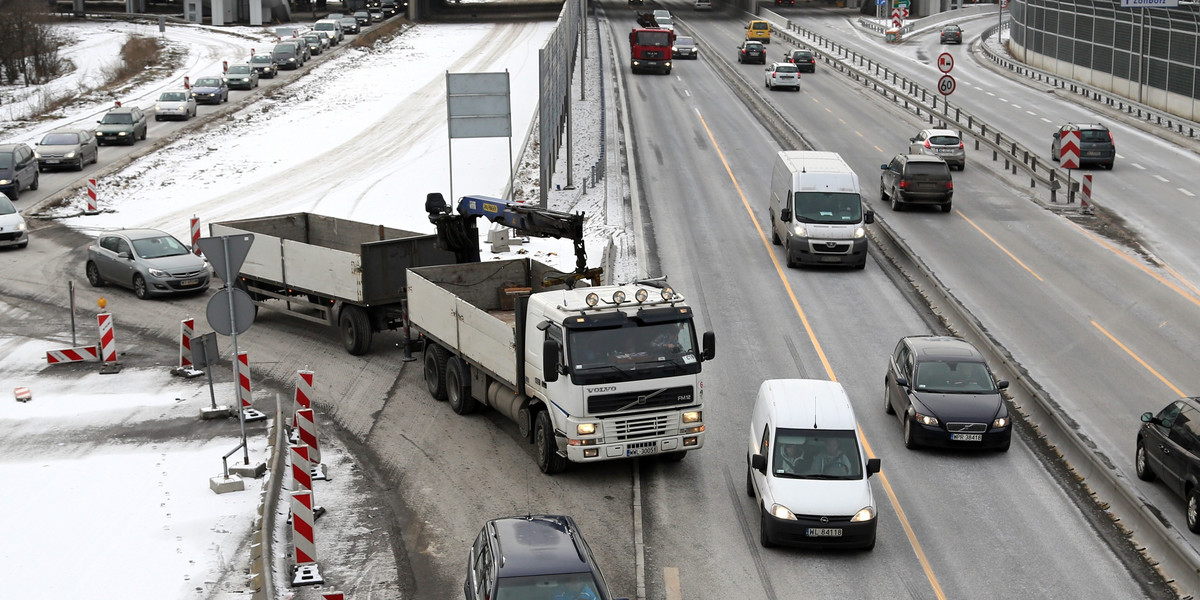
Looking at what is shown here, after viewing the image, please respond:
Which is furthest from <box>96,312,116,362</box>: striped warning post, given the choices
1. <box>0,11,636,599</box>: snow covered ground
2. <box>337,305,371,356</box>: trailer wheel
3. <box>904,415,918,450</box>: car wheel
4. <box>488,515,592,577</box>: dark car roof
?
<box>904,415,918,450</box>: car wheel

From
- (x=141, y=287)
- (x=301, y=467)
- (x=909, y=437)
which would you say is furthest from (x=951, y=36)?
(x=301, y=467)

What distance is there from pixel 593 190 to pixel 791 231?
10.9 meters

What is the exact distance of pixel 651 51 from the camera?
222ft

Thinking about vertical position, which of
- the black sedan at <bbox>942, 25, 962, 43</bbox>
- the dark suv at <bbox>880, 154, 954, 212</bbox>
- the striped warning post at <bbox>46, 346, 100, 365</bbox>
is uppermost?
the black sedan at <bbox>942, 25, 962, 43</bbox>

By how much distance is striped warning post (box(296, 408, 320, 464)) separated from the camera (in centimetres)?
1792

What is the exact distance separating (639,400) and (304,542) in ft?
16.6

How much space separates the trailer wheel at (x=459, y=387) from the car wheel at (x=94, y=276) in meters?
13.7

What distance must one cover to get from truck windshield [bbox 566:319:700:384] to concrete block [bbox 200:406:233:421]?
7.05 meters

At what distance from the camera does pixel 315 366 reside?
24188 mm

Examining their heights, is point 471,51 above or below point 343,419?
above

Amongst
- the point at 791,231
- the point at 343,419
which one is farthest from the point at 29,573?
the point at 791,231

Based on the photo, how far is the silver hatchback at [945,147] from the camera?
4347cm

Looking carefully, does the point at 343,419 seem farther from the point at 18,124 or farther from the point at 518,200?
the point at 18,124

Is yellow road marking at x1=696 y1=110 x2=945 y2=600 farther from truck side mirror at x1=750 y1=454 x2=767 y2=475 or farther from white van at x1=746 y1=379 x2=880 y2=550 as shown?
truck side mirror at x1=750 y1=454 x2=767 y2=475
